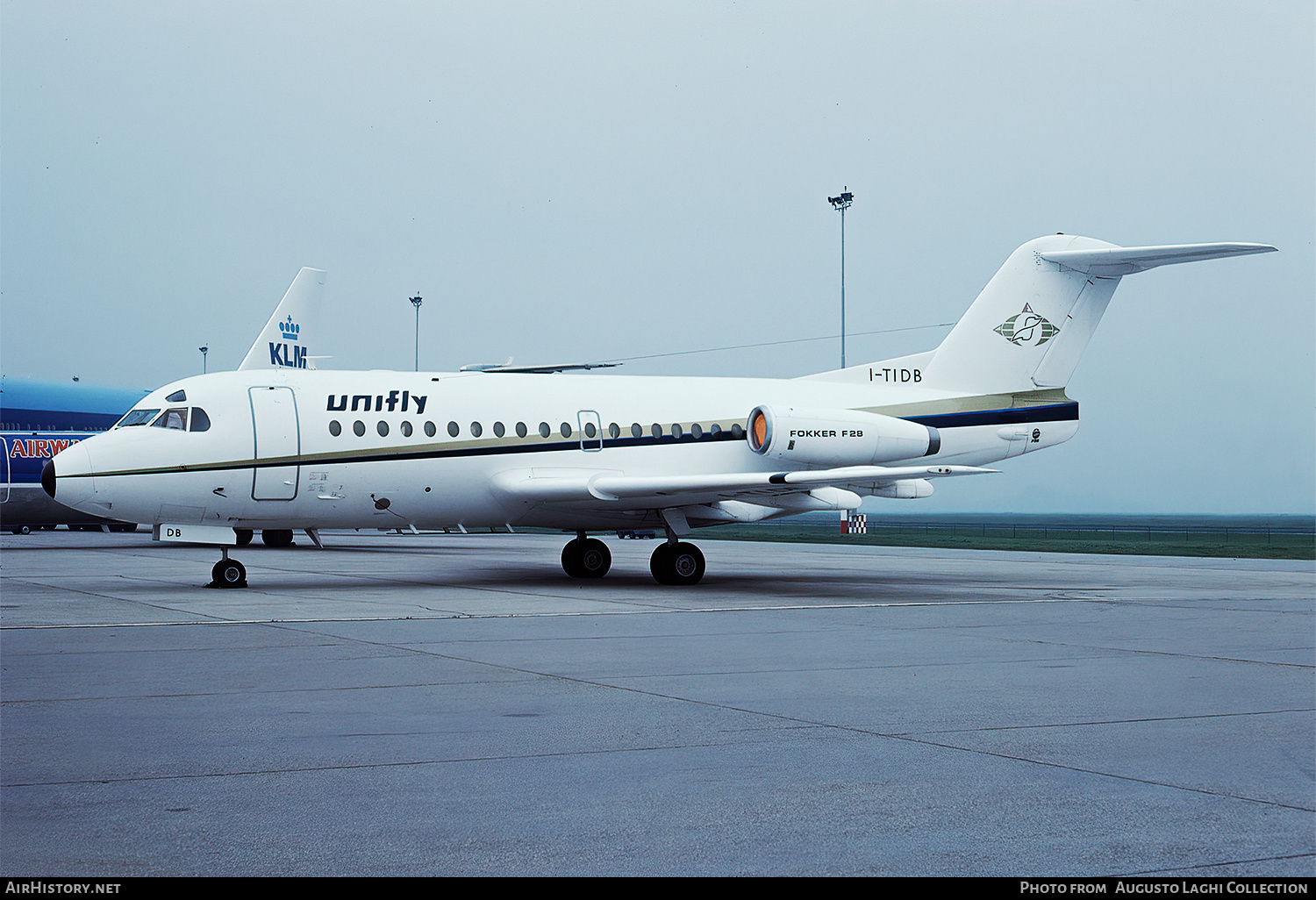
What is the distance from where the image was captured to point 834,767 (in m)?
6.84

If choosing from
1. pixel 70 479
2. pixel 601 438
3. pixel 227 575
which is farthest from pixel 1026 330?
pixel 70 479

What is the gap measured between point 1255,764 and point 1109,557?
2656cm

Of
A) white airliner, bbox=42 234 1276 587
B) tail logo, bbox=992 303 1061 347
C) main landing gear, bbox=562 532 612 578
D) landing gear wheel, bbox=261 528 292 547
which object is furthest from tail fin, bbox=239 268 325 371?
tail logo, bbox=992 303 1061 347

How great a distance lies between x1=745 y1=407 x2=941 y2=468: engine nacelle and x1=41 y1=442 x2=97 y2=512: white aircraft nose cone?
1046cm

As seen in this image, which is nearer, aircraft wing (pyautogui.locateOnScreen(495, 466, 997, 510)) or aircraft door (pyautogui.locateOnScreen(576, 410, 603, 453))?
aircraft wing (pyautogui.locateOnScreen(495, 466, 997, 510))

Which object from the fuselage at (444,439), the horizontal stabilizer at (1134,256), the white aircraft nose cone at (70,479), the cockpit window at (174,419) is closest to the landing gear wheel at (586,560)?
the fuselage at (444,439)

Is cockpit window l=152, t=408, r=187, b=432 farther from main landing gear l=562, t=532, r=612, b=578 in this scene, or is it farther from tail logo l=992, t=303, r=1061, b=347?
tail logo l=992, t=303, r=1061, b=347

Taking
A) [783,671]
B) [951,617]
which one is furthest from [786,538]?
[783,671]

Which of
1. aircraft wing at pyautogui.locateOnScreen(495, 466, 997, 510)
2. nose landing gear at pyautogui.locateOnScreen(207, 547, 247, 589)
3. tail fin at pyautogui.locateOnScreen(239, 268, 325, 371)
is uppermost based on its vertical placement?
tail fin at pyautogui.locateOnScreen(239, 268, 325, 371)

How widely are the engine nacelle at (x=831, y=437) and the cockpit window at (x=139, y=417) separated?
961cm

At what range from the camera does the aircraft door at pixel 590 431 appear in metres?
21.7

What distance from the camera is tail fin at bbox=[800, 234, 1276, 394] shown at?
24.1 metres

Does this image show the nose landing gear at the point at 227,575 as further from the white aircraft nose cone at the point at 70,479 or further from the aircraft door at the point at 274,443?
the white aircraft nose cone at the point at 70,479

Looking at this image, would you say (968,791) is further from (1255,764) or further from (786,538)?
Result: (786,538)
